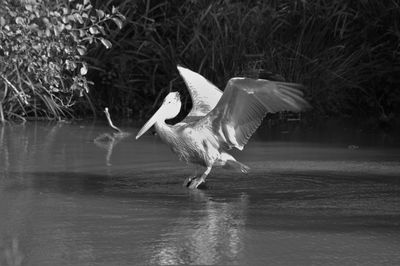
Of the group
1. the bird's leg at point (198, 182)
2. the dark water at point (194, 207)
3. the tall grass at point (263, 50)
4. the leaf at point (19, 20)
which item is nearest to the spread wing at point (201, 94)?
the dark water at point (194, 207)

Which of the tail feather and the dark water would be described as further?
the tail feather

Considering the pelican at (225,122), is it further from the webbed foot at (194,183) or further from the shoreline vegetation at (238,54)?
the shoreline vegetation at (238,54)

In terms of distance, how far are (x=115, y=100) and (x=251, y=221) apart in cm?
751

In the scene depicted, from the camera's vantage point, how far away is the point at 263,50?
1243cm

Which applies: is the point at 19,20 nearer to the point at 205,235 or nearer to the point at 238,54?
the point at 238,54

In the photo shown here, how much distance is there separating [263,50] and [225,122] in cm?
543

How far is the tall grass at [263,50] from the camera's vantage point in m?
12.3

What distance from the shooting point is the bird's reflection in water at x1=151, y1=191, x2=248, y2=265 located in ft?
15.4

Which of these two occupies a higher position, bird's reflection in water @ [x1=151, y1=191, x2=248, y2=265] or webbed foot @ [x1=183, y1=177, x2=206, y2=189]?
bird's reflection in water @ [x1=151, y1=191, x2=248, y2=265]

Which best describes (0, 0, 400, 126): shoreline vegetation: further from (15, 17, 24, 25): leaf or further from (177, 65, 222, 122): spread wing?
(177, 65, 222, 122): spread wing

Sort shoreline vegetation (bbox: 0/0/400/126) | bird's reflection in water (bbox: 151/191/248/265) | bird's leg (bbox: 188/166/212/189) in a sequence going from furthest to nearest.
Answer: shoreline vegetation (bbox: 0/0/400/126)
bird's leg (bbox: 188/166/212/189)
bird's reflection in water (bbox: 151/191/248/265)

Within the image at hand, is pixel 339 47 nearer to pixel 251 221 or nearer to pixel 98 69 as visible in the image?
pixel 98 69

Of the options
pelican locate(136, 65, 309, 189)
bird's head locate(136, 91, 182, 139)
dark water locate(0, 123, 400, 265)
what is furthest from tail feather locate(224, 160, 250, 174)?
bird's head locate(136, 91, 182, 139)

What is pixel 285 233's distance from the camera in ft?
17.2
